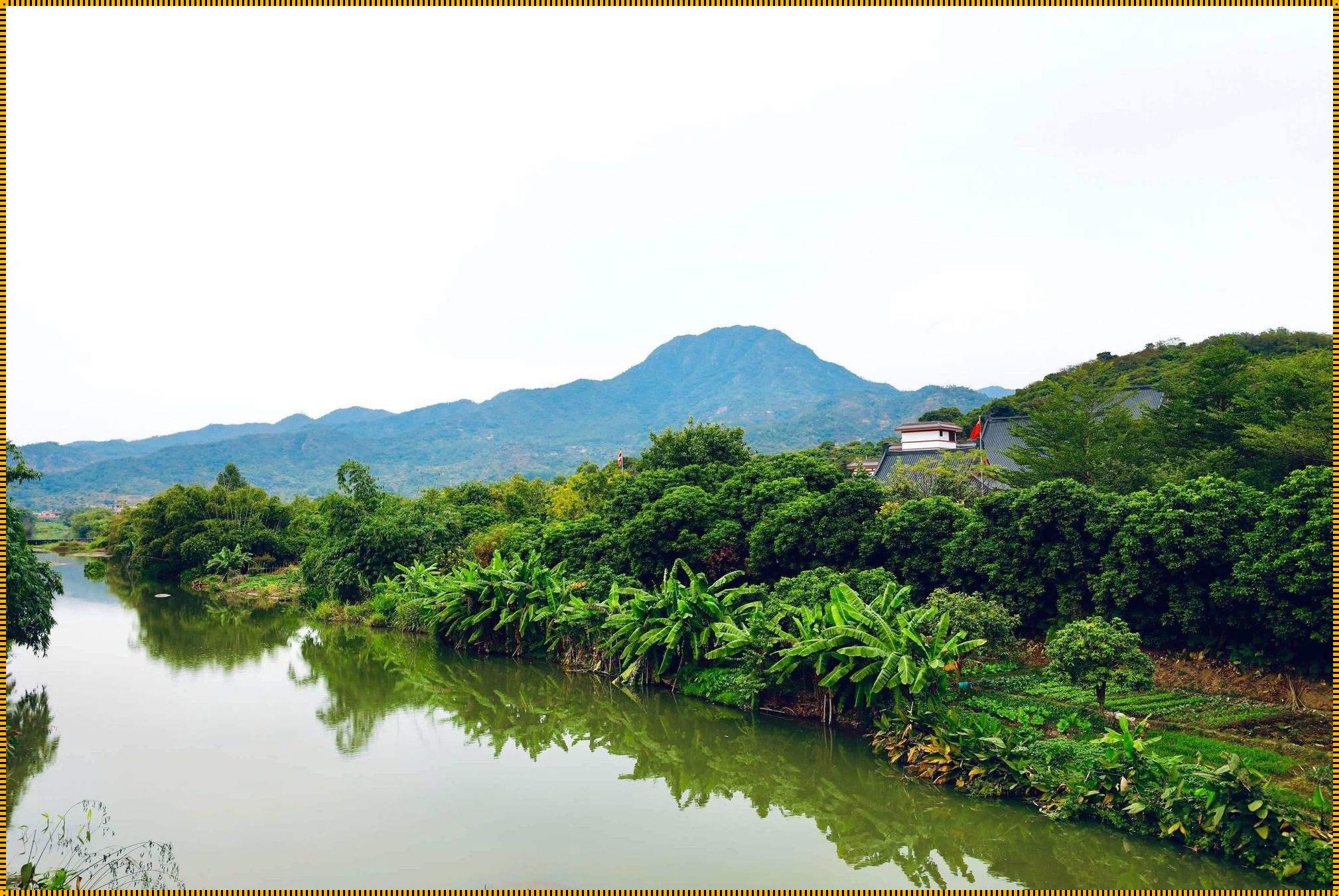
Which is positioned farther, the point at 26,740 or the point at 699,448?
the point at 699,448

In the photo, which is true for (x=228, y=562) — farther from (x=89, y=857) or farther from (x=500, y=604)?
(x=89, y=857)

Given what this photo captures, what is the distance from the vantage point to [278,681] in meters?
16.2

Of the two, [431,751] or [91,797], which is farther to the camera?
[431,751]

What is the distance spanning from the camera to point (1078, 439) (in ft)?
65.3

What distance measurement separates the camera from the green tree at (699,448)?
830 inches

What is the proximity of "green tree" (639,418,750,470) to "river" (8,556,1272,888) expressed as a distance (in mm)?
6655

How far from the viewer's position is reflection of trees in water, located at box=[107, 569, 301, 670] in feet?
61.2

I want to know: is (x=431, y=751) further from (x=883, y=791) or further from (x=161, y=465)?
(x=161, y=465)

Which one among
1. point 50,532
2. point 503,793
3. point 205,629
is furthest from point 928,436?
point 50,532

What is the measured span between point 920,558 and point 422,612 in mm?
11528

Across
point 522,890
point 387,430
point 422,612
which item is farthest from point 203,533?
point 387,430

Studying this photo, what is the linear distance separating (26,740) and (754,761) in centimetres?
1018

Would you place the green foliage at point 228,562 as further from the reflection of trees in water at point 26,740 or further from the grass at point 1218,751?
the grass at point 1218,751

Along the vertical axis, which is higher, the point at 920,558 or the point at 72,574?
the point at 920,558
